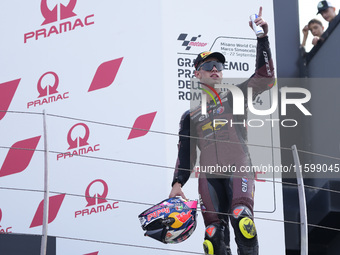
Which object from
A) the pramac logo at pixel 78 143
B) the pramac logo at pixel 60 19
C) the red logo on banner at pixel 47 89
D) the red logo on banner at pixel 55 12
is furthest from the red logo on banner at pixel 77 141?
the red logo on banner at pixel 55 12

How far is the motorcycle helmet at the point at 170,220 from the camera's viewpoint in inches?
208

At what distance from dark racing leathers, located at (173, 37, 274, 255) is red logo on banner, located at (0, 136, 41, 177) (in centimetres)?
185

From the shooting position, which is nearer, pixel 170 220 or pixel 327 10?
pixel 170 220

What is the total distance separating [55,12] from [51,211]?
1759 mm

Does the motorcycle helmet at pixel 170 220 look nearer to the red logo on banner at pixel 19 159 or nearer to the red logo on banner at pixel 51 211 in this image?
the red logo on banner at pixel 51 211

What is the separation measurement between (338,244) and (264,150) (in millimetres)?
1047

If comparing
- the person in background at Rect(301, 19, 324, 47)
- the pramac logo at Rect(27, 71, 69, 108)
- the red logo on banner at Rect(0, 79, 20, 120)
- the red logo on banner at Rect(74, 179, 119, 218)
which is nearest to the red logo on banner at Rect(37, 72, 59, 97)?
the pramac logo at Rect(27, 71, 69, 108)

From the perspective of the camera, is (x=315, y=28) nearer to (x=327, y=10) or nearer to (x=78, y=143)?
(x=327, y=10)

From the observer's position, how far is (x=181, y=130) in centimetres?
595

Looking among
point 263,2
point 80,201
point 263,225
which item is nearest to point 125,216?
point 80,201

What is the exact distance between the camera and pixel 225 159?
18.5ft

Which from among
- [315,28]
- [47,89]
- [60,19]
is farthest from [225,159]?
[315,28]

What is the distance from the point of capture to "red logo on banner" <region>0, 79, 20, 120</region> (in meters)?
7.45

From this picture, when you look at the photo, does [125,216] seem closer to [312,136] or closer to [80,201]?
[80,201]
